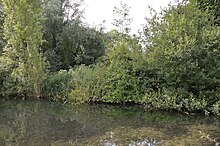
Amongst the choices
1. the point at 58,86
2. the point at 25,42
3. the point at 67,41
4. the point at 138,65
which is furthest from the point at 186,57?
the point at 67,41

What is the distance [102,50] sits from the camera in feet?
55.6

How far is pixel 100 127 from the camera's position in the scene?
8.98 metres

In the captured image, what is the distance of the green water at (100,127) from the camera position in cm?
745

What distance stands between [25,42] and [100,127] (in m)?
6.24

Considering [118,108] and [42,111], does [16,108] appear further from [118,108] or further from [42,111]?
[118,108]

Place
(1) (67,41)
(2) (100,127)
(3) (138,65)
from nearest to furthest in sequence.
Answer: (2) (100,127) → (3) (138,65) → (1) (67,41)

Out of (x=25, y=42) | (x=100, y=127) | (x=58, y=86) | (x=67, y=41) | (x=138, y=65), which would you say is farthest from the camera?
(x=67, y=41)

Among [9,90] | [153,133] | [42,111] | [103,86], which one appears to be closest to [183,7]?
[103,86]

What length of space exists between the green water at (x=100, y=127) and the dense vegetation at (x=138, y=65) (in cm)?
69

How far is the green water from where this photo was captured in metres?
7.45

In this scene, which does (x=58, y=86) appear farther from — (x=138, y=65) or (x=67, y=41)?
(x=138, y=65)

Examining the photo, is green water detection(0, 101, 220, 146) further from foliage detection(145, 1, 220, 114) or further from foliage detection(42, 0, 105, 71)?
foliage detection(42, 0, 105, 71)

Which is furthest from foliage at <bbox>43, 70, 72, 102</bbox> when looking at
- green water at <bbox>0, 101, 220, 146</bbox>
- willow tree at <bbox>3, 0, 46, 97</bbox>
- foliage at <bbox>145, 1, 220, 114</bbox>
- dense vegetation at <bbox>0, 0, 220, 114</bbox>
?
foliage at <bbox>145, 1, 220, 114</bbox>

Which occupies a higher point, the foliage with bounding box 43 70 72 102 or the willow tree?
the willow tree
